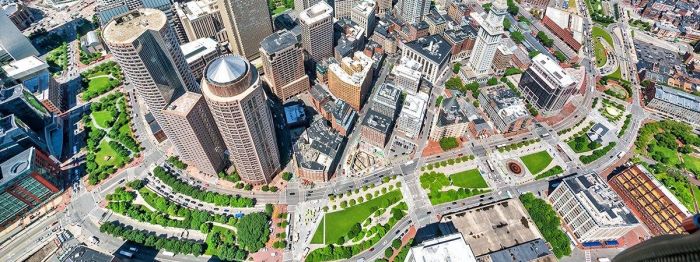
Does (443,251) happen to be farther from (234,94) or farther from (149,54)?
(149,54)

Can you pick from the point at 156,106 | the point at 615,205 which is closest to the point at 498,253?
the point at 615,205

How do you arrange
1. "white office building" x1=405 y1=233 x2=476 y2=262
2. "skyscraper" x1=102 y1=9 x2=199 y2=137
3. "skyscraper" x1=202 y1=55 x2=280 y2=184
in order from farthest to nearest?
"skyscraper" x1=202 y1=55 x2=280 y2=184
"white office building" x1=405 y1=233 x2=476 y2=262
"skyscraper" x1=102 y1=9 x2=199 y2=137

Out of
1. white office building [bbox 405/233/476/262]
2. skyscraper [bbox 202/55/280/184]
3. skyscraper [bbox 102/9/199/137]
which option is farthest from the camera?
skyscraper [bbox 202/55/280/184]

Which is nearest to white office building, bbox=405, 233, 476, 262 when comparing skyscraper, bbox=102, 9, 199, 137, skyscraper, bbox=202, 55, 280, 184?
skyscraper, bbox=202, 55, 280, 184

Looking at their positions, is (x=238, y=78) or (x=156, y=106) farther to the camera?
(x=156, y=106)

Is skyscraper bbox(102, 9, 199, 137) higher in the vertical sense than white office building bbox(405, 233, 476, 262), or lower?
higher

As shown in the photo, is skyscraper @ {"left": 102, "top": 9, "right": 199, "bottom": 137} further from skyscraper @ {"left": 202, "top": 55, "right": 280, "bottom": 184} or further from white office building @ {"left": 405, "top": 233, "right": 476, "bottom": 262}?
white office building @ {"left": 405, "top": 233, "right": 476, "bottom": 262}

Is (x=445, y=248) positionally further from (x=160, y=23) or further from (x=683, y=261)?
(x=160, y=23)

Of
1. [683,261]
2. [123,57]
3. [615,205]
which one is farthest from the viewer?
[615,205]
